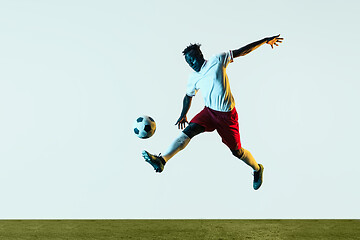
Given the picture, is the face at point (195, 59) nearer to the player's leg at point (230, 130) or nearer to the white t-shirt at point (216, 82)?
the white t-shirt at point (216, 82)

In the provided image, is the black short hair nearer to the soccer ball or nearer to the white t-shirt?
the white t-shirt

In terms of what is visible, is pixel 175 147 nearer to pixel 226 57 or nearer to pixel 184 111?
pixel 184 111

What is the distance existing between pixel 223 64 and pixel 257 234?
→ 163 cm

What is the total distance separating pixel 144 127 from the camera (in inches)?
149

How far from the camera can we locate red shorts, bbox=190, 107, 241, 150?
3.77 metres

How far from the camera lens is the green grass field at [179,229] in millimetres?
4090

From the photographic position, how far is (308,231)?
4.33m

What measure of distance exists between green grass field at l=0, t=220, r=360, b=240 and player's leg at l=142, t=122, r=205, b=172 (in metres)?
0.84

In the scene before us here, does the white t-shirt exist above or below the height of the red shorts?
above

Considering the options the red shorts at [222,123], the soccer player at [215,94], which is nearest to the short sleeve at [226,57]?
the soccer player at [215,94]

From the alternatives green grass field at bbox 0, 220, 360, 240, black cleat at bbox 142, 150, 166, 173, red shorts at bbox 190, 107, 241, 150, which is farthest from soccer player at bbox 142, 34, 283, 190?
green grass field at bbox 0, 220, 360, 240

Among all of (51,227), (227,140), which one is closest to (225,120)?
(227,140)

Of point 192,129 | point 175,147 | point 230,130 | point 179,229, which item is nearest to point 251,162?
point 230,130

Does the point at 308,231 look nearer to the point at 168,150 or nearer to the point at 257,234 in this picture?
the point at 257,234
